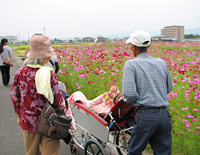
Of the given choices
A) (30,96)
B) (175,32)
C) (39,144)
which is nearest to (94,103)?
(39,144)

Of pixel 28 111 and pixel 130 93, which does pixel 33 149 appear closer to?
pixel 28 111

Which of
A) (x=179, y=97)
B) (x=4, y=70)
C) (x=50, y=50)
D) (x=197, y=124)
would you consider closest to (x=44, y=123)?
(x=50, y=50)

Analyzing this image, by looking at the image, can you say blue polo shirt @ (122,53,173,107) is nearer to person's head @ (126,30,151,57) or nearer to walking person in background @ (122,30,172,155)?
walking person in background @ (122,30,172,155)

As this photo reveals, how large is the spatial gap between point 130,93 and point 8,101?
5251 mm

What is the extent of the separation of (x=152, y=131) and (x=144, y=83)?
17.1 inches

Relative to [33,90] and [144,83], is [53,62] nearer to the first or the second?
[33,90]

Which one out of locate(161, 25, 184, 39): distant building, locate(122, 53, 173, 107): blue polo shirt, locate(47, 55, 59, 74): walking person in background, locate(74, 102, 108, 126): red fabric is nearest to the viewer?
locate(122, 53, 173, 107): blue polo shirt

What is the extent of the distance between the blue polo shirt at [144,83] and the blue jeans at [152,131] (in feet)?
0.29

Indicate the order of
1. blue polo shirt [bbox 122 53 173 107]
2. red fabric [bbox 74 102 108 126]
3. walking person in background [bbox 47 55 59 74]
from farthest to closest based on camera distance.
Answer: walking person in background [bbox 47 55 59 74]
red fabric [bbox 74 102 108 126]
blue polo shirt [bbox 122 53 173 107]

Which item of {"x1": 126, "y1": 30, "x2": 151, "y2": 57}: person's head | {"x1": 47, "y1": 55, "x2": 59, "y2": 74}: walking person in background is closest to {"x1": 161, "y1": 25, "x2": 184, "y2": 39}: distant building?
{"x1": 47, "y1": 55, "x2": 59, "y2": 74}: walking person in background

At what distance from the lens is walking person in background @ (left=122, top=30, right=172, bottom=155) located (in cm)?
191

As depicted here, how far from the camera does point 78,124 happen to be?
316 cm

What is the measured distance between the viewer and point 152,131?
1.92 meters

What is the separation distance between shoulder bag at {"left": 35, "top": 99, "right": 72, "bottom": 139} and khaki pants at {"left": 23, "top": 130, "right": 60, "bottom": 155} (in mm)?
140
